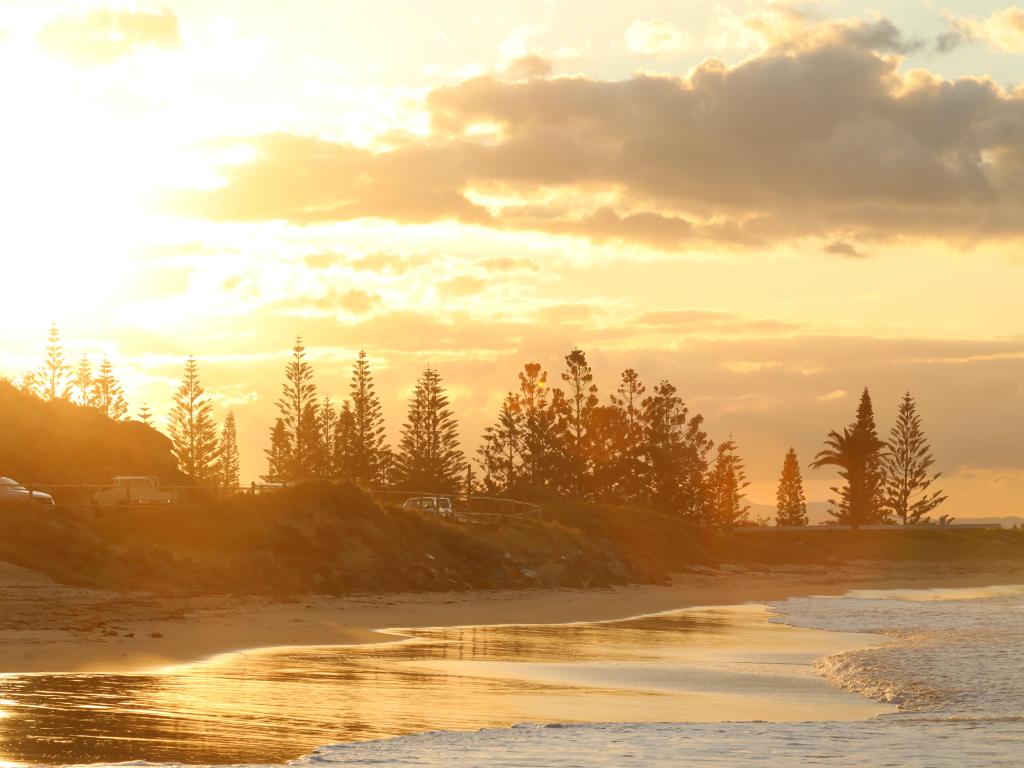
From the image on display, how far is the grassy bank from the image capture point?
138 feet

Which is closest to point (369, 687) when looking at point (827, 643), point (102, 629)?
point (102, 629)

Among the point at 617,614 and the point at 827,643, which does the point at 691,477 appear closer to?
the point at 617,614

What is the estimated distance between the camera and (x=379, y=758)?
1475 cm

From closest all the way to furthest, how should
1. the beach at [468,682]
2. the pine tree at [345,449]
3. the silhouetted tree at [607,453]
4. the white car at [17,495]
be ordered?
the beach at [468,682] < the white car at [17,495] < the silhouetted tree at [607,453] < the pine tree at [345,449]

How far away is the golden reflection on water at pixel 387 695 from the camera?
15.2m

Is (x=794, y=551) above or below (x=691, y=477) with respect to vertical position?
below

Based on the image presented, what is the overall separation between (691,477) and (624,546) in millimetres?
29228

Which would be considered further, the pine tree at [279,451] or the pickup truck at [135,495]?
the pine tree at [279,451]

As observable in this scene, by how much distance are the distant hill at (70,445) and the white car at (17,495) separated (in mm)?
18276

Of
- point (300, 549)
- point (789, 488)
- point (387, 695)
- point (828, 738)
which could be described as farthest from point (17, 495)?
point (789, 488)

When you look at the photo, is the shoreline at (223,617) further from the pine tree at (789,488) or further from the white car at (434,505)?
the pine tree at (789,488)

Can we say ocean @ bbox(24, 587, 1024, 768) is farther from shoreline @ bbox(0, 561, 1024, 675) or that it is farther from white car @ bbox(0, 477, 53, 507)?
white car @ bbox(0, 477, 53, 507)

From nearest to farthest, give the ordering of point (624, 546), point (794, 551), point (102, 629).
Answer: point (102, 629), point (624, 546), point (794, 551)

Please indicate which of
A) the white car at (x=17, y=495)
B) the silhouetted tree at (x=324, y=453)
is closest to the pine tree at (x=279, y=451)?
→ the silhouetted tree at (x=324, y=453)
